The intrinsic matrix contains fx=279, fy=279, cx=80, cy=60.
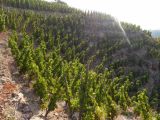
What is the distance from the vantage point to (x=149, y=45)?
106 m

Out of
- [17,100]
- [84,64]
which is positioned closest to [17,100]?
[17,100]

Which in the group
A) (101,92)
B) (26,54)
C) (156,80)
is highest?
(26,54)

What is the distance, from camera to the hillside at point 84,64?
4091 cm

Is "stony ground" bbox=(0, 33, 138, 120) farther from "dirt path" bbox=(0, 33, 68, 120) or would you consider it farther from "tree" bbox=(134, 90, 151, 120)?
"tree" bbox=(134, 90, 151, 120)

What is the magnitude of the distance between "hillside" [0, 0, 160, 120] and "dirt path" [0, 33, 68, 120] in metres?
0.42

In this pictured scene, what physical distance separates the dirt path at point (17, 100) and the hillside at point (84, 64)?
0.42 meters

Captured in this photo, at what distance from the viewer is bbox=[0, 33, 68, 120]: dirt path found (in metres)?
35.9

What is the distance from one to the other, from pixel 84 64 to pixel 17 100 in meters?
38.2

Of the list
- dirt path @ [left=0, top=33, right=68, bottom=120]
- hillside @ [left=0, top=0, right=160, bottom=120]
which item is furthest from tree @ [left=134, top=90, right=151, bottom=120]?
dirt path @ [left=0, top=33, right=68, bottom=120]

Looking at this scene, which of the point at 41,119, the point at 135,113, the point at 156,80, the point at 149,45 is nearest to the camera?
the point at 41,119

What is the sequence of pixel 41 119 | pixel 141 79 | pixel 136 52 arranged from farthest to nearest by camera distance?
1. pixel 136 52
2. pixel 141 79
3. pixel 41 119

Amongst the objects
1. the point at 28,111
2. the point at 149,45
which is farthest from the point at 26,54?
the point at 149,45

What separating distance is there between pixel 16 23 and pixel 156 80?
4587 centimetres

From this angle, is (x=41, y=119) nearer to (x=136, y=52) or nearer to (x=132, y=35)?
(x=136, y=52)
